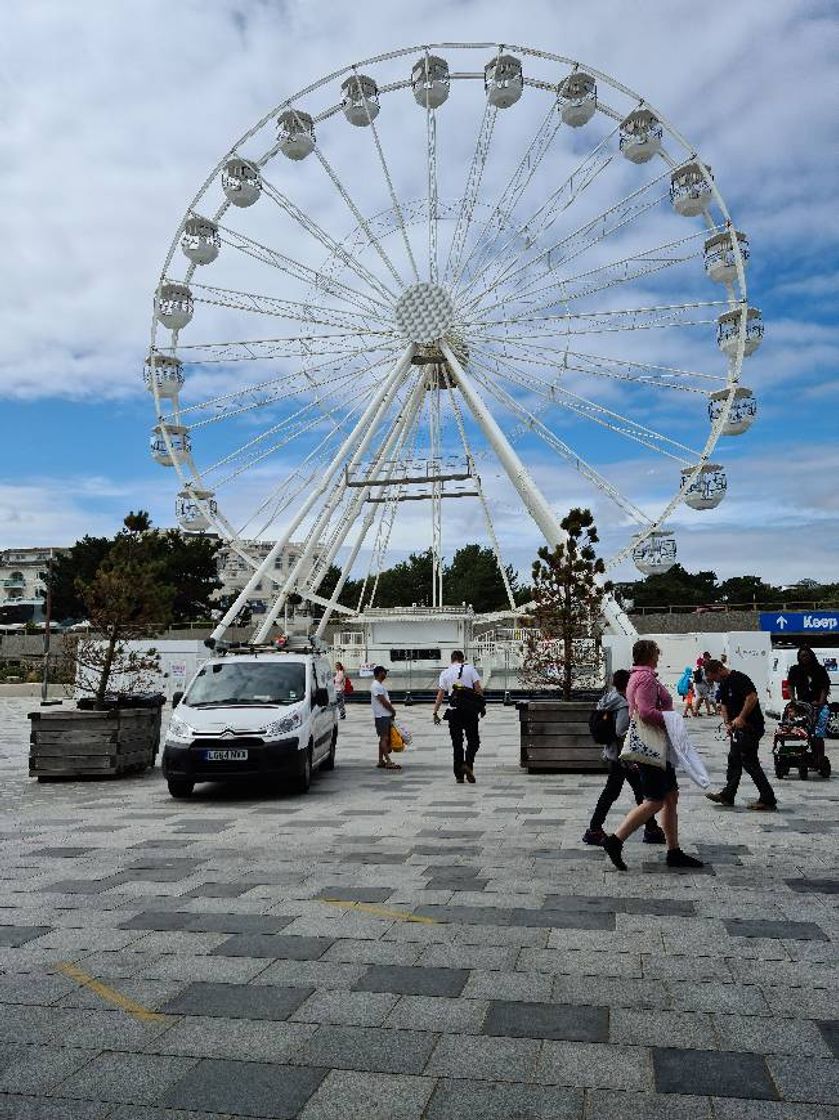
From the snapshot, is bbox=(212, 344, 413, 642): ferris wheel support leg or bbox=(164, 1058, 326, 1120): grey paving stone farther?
bbox=(212, 344, 413, 642): ferris wheel support leg

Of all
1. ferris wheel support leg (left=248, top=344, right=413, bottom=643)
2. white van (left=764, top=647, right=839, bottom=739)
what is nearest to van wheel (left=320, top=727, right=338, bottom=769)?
white van (left=764, top=647, right=839, bottom=739)

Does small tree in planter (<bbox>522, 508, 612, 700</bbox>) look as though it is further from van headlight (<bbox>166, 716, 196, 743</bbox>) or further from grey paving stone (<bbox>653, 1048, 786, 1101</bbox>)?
grey paving stone (<bbox>653, 1048, 786, 1101</bbox>)

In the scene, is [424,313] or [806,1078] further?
[424,313]

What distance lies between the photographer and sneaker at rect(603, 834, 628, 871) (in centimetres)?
711

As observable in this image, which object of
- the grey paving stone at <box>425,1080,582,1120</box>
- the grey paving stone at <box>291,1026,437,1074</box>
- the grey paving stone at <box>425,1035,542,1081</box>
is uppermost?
the grey paving stone at <box>425,1080,582,1120</box>

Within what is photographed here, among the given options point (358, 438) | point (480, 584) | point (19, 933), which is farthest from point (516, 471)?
point (480, 584)

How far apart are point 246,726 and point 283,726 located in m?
0.42

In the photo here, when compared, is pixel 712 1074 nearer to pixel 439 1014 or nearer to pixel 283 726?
pixel 439 1014

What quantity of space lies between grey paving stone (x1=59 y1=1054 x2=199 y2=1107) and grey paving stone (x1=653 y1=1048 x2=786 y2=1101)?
173 cm

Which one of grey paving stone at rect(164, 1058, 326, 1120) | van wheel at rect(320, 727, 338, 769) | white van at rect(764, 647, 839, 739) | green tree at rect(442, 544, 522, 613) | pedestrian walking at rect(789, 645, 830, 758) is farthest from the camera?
green tree at rect(442, 544, 522, 613)

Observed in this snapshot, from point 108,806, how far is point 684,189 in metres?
24.2

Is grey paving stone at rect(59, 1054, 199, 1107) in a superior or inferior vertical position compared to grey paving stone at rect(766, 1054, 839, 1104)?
inferior

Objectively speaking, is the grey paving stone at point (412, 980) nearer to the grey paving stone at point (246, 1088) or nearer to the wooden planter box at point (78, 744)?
the grey paving stone at point (246, 1088)

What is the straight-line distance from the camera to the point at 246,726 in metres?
11.3
